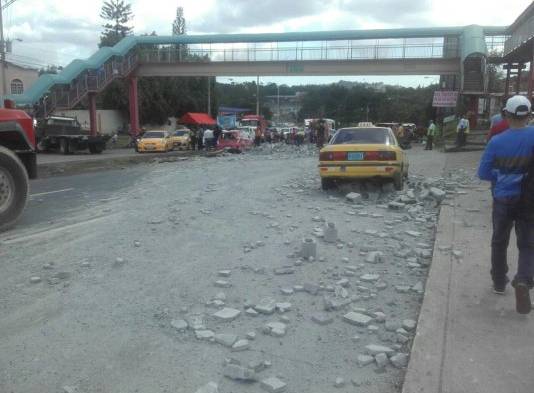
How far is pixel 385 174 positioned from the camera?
10273 mm

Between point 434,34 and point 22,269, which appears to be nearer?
point 22,269

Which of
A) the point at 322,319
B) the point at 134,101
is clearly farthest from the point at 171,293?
the point at 134,101

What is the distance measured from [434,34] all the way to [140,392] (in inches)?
1489

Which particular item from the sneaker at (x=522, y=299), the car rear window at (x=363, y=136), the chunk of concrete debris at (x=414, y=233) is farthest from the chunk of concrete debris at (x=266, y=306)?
the car rear window at (x=363, y=136)

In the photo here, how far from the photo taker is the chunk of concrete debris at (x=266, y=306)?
4398mm

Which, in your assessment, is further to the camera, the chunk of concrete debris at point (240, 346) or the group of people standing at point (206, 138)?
the group of people standing at point (206, 138)

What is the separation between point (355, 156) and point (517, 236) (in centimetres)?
599

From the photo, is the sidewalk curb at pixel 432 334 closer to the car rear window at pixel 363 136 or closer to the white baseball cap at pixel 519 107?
the white baseball cap at pixel 519 107

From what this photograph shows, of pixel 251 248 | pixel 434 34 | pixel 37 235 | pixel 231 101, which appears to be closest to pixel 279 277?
pixel 251 248

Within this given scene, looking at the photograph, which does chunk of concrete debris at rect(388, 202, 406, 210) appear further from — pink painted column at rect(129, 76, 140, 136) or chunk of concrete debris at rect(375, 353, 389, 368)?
pink painted column at rect(129, 76, 140, 136)

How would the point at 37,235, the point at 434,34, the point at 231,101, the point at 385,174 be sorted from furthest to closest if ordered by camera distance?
the point at 231,101 → the point at 434,34 → the point at 385,174 → the point at 37,235

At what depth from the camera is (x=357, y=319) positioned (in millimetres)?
4250

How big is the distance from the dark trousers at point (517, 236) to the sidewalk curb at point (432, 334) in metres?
0.50

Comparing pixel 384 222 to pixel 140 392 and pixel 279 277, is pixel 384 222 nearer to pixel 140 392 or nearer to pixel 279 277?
pixel 279 277
